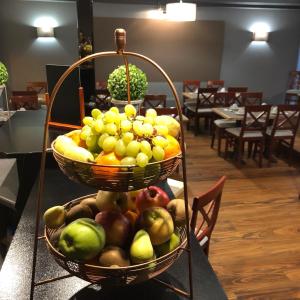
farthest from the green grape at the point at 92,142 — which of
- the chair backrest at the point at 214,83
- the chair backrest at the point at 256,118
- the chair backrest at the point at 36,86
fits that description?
the chair backrest at the point at 214,83

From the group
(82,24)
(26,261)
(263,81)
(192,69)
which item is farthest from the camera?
(263,81)

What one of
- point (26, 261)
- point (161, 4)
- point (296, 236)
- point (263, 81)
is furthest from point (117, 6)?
point (26, 261)

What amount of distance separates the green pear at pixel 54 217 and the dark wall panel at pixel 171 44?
6.19m

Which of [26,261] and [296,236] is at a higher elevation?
[26,261]

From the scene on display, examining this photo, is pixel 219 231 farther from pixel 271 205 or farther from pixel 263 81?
pixel 263 81

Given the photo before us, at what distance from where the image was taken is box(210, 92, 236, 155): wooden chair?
16.5 ft

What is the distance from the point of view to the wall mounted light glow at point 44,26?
251 inches

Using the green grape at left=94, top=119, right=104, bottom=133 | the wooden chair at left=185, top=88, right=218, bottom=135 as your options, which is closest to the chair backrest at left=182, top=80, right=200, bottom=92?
the wooden chair at left=185, top=88, right=218, bottom=135

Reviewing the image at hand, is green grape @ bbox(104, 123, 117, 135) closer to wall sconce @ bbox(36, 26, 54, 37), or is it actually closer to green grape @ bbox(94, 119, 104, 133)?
green grape @ bbox(94, 119, 104, 133)

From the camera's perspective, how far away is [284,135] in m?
4.65

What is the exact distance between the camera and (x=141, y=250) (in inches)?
28.0

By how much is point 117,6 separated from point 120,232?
6604mm

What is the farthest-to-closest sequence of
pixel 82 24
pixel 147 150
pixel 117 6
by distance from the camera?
pixel 117 6
pixel 82 24
pixel 147 150

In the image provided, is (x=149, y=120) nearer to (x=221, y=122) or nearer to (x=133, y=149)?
(x=133, y=149)
